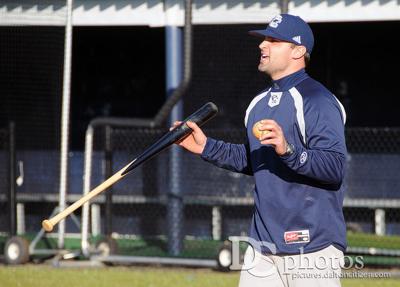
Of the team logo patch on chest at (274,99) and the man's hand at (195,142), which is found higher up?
the team logo patch on chest at (274,99)

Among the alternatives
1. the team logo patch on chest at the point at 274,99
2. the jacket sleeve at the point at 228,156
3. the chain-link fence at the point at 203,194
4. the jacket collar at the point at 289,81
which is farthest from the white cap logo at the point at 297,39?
the chain-link fence at the point at 203,194

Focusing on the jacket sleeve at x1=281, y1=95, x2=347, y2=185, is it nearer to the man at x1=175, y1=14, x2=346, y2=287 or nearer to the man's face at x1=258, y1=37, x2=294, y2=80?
the man at x1=175, y1=14, x2=346, y2=287

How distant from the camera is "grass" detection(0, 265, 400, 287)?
390 inches

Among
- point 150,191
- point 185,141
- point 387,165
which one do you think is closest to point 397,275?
point 387,165

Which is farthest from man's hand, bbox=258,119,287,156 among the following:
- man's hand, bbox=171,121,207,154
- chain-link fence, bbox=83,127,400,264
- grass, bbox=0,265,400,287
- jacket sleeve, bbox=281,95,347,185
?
chain-link fence, bbox=83,127,400,264

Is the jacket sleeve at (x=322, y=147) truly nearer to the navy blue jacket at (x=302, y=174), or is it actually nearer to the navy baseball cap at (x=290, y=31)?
the navy blue jacket at (x=302, y=174)

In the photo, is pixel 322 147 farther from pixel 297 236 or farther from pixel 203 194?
pixel 203 194

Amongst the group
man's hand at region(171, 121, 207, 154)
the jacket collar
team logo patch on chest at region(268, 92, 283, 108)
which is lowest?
man's hand at region(171, 121, 207, 154)

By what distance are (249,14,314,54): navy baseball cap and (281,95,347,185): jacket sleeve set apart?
Answer: 40cm

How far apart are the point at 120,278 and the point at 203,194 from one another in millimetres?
2694

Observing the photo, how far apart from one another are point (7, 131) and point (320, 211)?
754 centimetres

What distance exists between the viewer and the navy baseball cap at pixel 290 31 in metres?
5.03

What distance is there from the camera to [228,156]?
540 centimetres

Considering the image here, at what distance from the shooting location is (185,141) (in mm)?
5371
